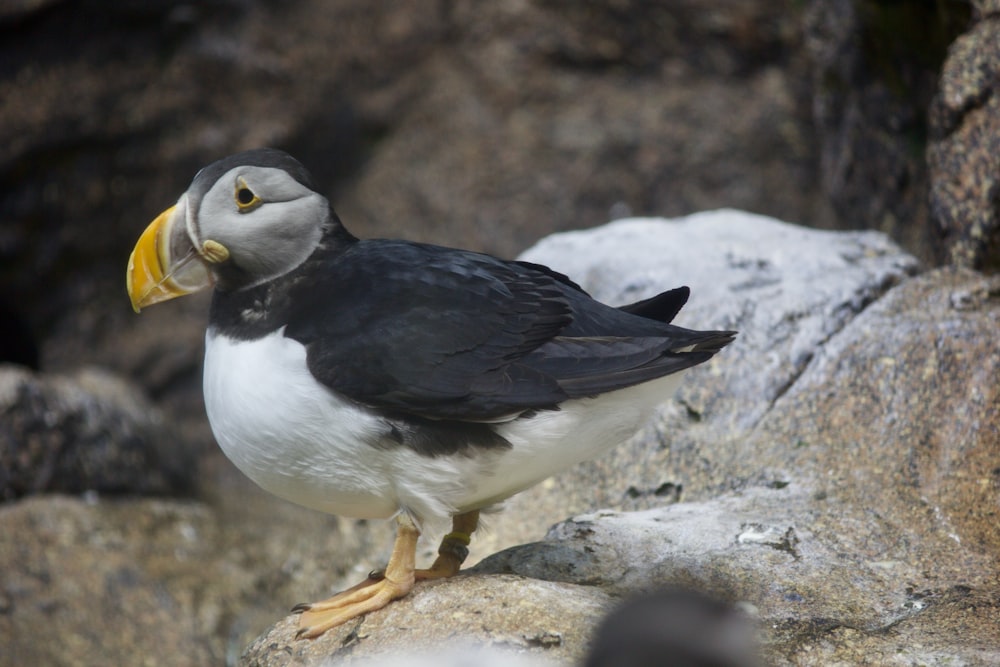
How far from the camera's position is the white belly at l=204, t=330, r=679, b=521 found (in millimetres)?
3148

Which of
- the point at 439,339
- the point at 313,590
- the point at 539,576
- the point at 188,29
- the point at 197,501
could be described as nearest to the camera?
the point at 439,339

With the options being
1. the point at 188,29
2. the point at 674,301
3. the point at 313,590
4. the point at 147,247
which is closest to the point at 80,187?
the point at 188,29

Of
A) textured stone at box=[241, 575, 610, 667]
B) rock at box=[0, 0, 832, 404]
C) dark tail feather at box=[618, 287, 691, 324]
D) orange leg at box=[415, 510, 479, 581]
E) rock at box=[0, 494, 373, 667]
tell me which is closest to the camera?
textured stone at box=[241, 575, 610, 667]

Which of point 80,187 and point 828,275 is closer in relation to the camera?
point 828,275

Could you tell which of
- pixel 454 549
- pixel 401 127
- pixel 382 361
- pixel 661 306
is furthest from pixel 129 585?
pixel 401 127

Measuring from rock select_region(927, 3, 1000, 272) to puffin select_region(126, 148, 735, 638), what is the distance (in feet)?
7.02

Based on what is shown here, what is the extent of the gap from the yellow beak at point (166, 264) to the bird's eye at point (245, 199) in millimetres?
179

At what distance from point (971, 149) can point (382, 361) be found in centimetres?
320

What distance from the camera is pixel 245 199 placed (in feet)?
11.0

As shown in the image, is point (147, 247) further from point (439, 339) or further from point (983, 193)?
point (983, 193)

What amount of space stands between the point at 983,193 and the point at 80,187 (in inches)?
240

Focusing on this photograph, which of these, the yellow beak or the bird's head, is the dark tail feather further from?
the yellow beak

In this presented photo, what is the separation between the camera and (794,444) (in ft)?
14.5

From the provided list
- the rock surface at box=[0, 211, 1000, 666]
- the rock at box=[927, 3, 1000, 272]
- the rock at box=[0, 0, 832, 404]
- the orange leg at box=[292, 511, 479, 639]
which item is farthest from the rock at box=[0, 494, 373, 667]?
the rock at box=[927, 3, 1000, 272]
